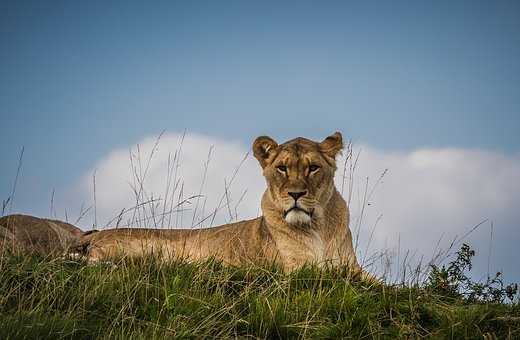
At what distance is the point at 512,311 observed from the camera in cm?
666

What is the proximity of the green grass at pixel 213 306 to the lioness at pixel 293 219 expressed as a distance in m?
0.94

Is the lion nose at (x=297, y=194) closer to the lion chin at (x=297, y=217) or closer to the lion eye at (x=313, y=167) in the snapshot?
the lion chin at (x=297, y=217)

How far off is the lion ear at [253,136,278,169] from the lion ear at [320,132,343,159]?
0.60m

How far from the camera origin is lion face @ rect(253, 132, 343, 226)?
7.97 meters

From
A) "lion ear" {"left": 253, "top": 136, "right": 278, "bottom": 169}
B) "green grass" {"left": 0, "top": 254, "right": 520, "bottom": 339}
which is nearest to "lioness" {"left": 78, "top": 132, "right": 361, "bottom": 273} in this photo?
"lion ear" {"left": 253, "top": 136, "right": 278, "bottom": 169}

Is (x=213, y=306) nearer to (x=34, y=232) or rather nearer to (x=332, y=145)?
(x=332, y=145)

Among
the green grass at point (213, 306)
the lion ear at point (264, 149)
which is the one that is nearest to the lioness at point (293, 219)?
the lion ear at point (264, 149)

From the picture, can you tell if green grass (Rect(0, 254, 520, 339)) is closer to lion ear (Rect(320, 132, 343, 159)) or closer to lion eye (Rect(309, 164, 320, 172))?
lion eye (Rect(309, 164, 320, 172))

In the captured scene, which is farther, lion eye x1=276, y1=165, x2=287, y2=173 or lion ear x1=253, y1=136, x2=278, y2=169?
lion ear x1=253, y1=136, x2=278, y2=169

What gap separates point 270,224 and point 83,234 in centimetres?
273

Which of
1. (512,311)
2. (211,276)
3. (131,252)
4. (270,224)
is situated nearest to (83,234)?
(131,252)

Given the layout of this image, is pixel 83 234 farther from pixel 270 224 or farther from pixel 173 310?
pixel 173 310

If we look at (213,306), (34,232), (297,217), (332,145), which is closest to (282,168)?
(297,217)

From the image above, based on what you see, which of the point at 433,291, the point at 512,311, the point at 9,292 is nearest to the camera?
the point at 9,292
